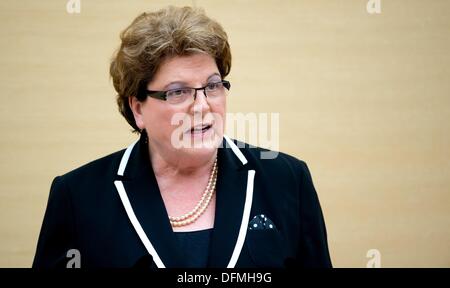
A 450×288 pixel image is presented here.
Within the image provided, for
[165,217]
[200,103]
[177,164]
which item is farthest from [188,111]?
[165,217]

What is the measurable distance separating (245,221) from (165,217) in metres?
0.22

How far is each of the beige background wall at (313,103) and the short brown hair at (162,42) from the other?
1107 mm

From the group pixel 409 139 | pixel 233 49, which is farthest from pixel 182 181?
pixel 409 139

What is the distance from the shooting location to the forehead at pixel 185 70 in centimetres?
140

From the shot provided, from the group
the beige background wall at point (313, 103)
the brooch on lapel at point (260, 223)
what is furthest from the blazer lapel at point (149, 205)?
the beige background wall at point (313, 103)

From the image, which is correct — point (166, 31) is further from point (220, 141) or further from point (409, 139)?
point (409, 139)

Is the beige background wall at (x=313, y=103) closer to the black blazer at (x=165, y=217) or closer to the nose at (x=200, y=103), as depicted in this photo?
the black blazer at (x=165, y=217)

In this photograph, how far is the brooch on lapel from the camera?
144 cm

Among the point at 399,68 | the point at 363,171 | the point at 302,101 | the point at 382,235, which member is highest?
the point at 399,68

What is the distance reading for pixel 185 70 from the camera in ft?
4.59

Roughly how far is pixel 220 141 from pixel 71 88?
129 centimetres

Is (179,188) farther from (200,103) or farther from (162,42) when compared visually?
(162,42)

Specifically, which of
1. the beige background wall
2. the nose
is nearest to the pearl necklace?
the nose
